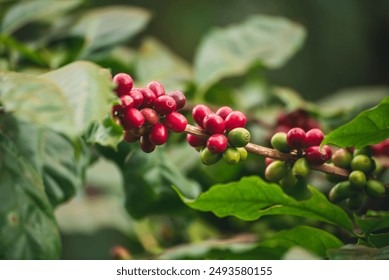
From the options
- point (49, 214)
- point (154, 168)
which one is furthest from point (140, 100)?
point (154, 168)

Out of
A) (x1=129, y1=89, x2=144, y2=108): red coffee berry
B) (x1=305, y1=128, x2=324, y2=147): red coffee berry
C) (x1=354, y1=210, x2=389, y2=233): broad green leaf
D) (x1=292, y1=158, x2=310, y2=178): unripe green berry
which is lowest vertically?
(x1=354, y1=210, x2=389, y2=233): broad green leaf

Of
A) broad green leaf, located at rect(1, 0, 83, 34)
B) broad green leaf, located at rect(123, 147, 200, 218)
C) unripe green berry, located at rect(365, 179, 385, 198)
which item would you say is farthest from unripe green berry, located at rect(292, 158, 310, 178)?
broad green leaf, located at rect(1, 0, 83, 34)

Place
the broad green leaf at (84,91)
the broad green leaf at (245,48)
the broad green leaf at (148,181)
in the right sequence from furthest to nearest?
the broad green leaf at (245,48) < the broad green leaf at (148,181) < the broad green leaf at (84,91)

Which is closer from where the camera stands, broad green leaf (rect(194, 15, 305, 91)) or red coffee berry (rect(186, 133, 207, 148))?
red coffee berry (rect(186, 133, 207, 148))

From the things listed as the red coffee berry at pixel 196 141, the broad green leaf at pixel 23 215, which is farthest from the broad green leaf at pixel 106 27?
the red coffee berry at pixel 196 141

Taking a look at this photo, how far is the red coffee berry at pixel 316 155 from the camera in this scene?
86 cm

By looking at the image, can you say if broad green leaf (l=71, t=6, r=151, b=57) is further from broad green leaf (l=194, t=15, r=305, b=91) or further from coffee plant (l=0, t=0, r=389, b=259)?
broad green leaf (l=194, t=15, r=305, b=91)

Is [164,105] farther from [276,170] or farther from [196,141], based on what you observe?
[276,170]

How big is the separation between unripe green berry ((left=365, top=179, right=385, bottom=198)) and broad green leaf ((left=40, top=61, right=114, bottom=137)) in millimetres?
403

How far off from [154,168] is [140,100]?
39cm

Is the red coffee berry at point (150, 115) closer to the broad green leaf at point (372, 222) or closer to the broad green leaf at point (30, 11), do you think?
the broad green leaf at point (372, 222)

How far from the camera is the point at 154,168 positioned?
3.91 ft

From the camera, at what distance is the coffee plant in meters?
0.80

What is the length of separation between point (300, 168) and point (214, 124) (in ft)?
0.44
